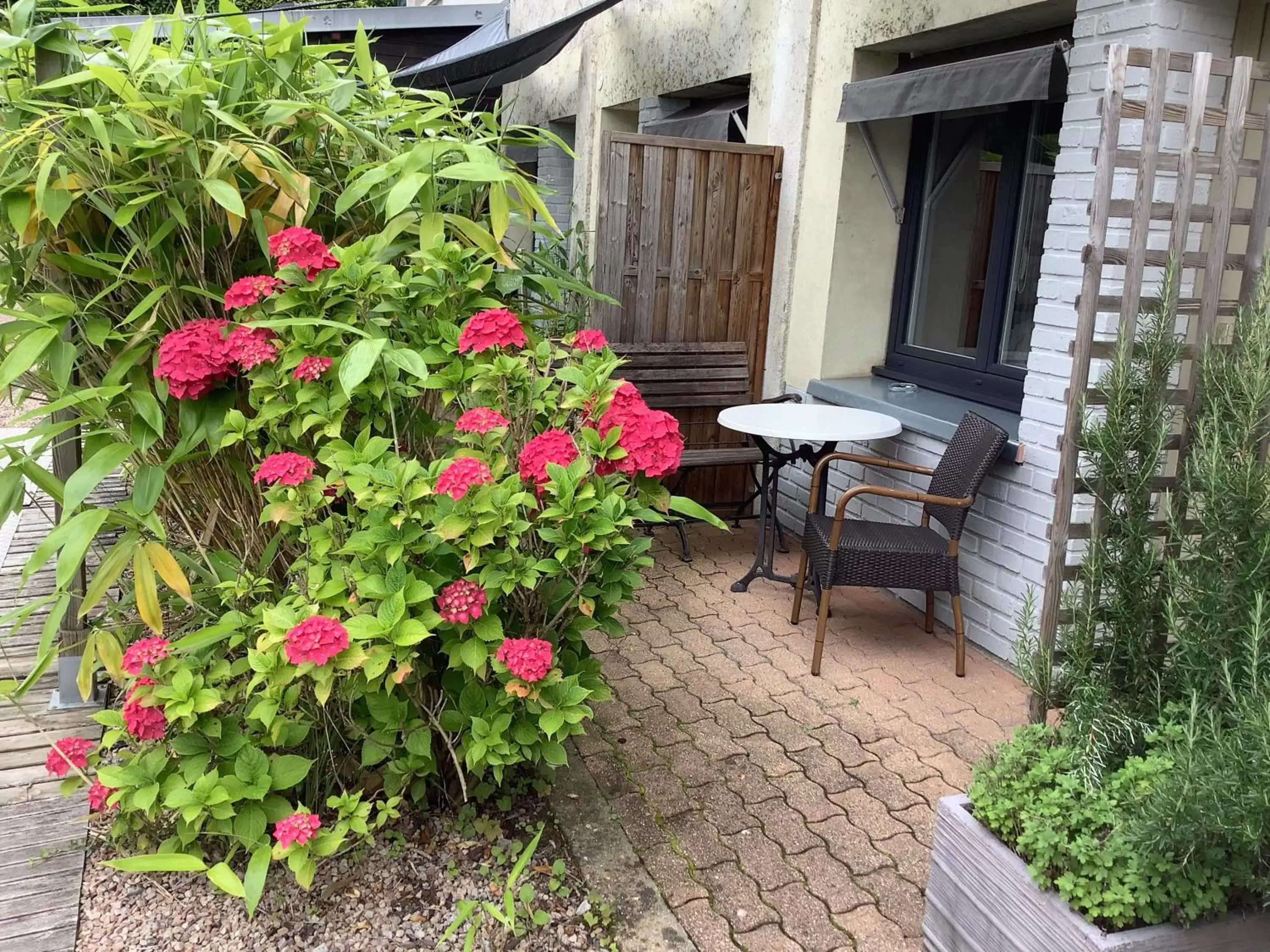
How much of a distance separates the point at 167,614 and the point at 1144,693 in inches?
100

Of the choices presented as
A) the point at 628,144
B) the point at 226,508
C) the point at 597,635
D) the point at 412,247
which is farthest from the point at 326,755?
the point at 628,144

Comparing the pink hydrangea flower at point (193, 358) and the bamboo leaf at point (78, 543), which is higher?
the pink hydrangea flower at point (193, 358)

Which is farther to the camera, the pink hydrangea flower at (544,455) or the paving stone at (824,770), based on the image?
the paving stone at (824,770)

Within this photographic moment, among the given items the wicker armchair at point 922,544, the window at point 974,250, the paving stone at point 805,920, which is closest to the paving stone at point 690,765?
the paving stone at point 805,920

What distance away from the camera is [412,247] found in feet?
8.06

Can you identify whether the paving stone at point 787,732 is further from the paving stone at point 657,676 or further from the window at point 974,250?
the window at point 974,250

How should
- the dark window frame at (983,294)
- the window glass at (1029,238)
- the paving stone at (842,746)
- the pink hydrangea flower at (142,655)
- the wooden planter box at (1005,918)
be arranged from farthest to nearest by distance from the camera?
the dark window frame at (983,294)
the window glass at (1029,238)
the paving stone at (842,746)
the pink hydrangea flower at (142,655)
the wooden planter box at (1005,918)

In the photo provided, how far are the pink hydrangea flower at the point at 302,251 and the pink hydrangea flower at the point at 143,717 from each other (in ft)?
3.24

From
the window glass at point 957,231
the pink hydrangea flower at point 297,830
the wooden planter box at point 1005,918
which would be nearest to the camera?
the wooden planter box at point 1005,918

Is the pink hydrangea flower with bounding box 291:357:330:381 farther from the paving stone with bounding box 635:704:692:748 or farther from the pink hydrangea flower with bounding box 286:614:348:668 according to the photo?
the paving stone with bounding box 635:704:692:748

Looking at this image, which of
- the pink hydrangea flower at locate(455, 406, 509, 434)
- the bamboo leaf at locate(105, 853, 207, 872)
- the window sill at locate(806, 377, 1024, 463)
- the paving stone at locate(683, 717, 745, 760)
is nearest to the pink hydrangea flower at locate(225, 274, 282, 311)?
the pink hydrangea flower at locate(455, 406, 509, 434)

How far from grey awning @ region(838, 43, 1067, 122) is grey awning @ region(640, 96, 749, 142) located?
1297 mm

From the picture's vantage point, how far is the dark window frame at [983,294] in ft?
13.5

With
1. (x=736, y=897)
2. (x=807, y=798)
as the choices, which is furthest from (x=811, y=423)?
(x=736, y=897)
